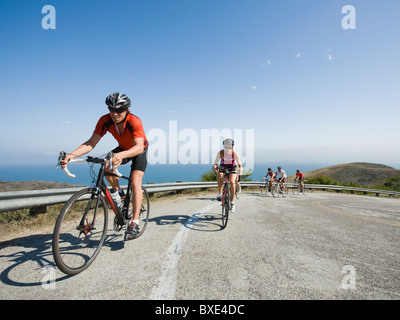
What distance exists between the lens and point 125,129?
11.4ft

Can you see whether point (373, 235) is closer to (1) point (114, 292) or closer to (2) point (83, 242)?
(1) point (114, 292)

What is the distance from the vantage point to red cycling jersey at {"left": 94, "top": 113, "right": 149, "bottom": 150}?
3.38m

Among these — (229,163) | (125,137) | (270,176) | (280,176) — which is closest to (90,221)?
(125,137)

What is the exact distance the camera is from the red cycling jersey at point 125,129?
3379 millimetres

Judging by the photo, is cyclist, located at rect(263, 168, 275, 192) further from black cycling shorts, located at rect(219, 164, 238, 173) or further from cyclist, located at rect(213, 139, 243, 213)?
black cycling shorts, located at rect(219, 164, 238, 173)

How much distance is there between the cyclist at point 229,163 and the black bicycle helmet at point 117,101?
321 cm

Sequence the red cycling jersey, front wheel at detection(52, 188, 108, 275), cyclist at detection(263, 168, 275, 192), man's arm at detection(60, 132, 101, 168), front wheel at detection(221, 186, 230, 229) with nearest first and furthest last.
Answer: front wheel at detection(52, 188, 108, 275) → man's arm at detection(60, 132, 101, 168) → the red cycling jersey → front wheel at detection(221, 186, 230, 229) → cyclist at detection(263, 168, 275, 192)

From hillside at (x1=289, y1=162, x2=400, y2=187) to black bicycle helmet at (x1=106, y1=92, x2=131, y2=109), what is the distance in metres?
84.5

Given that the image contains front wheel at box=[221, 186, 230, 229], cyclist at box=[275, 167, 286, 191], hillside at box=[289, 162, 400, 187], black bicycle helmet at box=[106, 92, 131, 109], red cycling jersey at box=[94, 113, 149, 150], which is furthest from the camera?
hillside at box=[289, 162, 400, 187]

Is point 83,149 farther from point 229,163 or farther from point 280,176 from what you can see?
point 280,176

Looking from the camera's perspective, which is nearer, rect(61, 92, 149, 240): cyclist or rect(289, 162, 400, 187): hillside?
rect(61, 92, 149, 240): cyclist

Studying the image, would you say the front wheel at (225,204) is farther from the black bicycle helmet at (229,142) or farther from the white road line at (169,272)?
the black bicycle helmet at (229,142)

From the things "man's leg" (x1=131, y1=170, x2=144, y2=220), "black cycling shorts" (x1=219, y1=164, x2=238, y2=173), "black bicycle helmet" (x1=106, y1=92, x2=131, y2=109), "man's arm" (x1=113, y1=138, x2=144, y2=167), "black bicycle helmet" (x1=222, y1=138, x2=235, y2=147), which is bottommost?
"man's leg" (x1=131, y1=170, x2=144, y2=220)

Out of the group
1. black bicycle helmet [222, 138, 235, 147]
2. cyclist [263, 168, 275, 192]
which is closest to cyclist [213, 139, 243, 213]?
black bicycle helmet [222, 138, 235, 147]
